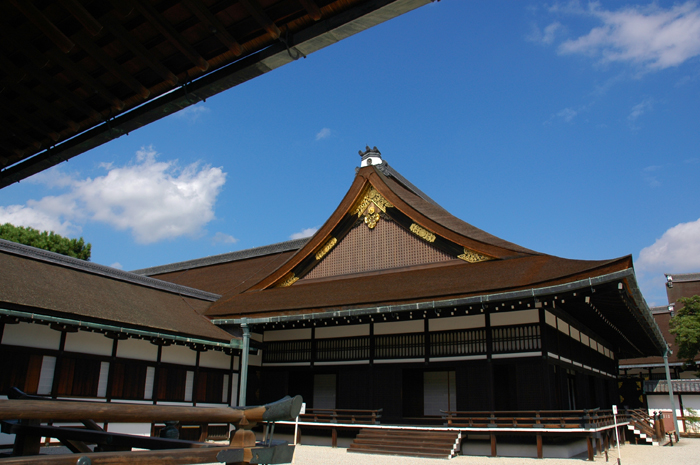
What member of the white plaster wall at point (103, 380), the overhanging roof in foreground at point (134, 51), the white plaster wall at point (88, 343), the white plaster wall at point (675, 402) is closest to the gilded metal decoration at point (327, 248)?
the white plaster wall at point (88, 343)

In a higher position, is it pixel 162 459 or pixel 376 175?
pixel 376 175

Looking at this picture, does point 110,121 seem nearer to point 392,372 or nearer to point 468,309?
point 468,309

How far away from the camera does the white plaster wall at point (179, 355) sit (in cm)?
1503

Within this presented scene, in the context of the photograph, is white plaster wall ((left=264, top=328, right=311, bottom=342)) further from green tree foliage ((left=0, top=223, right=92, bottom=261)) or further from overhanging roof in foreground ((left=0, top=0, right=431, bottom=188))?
green tree foliage ((left=0, top=223, right=92, bottom=261))

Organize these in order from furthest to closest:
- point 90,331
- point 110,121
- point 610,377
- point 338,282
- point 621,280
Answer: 1. point 610,377
2. point 338,282
3. point 90,331
4. point 621,280
5. point 110,121

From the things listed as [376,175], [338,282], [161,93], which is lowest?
[161,93]

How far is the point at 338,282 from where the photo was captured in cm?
1744

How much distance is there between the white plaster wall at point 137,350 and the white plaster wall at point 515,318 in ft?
31.7

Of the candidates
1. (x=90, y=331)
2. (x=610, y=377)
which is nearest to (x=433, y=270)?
(x=90, y=331)

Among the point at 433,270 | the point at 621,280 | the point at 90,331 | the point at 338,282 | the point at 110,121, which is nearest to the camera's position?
the point at 110,121

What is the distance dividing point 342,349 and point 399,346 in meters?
1.99

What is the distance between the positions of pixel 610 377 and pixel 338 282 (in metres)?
14.2

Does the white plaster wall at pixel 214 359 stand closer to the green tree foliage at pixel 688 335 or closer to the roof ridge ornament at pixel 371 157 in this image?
the roof ridge ornament at pixel 371 157

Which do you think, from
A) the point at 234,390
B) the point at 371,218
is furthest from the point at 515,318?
the point at 234,390
